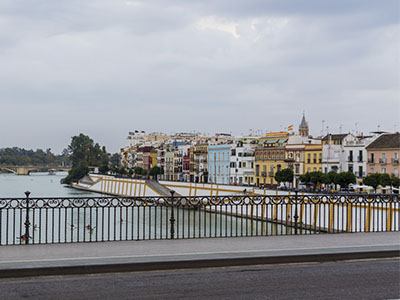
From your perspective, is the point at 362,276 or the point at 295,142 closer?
the point at 362,276

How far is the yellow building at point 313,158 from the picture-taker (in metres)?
85.8

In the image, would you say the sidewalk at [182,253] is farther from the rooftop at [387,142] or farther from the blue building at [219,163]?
the blue building at [219,163]

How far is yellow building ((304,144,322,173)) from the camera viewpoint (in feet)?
281

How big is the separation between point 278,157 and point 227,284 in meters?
87.0

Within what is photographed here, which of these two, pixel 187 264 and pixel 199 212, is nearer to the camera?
pixel 187 264

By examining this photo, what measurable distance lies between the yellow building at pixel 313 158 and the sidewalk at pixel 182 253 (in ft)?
241

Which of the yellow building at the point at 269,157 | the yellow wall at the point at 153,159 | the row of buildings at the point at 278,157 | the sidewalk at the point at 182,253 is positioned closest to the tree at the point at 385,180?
the row of buildings at the point at 278,157

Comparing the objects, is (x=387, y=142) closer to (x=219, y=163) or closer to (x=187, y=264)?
(x=219, y=163)

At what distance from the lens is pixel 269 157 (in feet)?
319

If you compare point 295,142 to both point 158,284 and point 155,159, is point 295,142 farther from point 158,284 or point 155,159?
point 158,284

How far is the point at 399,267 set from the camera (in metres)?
10.1

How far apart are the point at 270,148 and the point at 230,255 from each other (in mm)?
87407

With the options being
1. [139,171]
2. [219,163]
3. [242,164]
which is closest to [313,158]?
[242,164]

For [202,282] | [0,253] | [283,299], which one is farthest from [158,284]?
[0,253]
